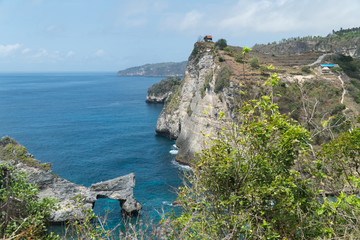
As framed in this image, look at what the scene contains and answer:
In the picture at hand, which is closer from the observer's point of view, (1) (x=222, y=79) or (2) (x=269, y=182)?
(2) (x=269, y=182)

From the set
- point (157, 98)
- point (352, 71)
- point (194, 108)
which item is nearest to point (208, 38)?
point (194, 108)

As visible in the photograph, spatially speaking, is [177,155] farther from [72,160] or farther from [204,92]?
[72,160]

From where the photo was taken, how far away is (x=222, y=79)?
49125 millimetres

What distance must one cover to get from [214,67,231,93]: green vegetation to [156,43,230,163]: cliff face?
1632 millimetres

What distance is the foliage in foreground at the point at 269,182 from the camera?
329 inches

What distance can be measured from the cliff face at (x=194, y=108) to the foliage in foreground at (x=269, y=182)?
3499 cm

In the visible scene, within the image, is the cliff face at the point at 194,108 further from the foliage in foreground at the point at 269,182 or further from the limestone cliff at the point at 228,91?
the foliage in foreground at the point at 269,182

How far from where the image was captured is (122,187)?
36.5 metres

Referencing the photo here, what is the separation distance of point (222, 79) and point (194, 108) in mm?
11128

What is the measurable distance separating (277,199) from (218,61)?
48.8m

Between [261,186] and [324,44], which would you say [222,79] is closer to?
[261,186]

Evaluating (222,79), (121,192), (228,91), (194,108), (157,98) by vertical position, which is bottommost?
(121,192)

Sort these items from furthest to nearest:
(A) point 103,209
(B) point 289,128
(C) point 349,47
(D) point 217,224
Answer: (C) point 349,47
(A) point 103,209
(D) point 217,224
(B) point 289,128

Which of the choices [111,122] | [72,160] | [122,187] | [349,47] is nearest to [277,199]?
[122,187]
